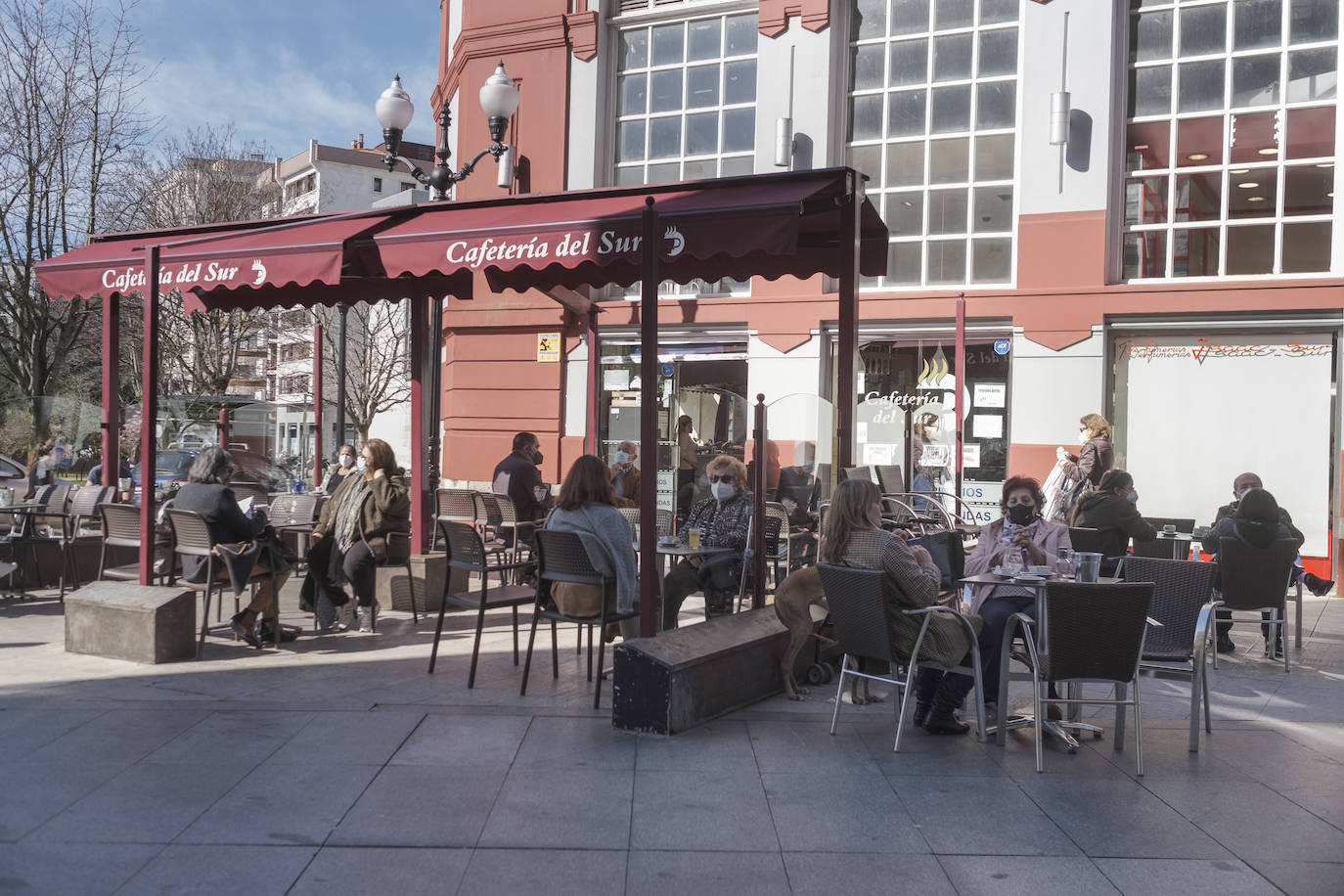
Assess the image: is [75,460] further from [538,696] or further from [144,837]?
[144,837]

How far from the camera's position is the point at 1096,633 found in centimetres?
499

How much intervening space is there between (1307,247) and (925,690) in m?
9.58

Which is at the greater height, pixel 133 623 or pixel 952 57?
pixel 952 57

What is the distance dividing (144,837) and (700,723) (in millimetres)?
2677

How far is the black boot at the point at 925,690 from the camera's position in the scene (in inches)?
225

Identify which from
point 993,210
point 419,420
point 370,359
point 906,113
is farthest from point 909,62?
point 370,359

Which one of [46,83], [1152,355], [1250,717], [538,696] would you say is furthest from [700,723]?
[46,83]

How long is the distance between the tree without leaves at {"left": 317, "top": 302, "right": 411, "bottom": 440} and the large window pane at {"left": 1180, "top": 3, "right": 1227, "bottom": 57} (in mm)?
19525

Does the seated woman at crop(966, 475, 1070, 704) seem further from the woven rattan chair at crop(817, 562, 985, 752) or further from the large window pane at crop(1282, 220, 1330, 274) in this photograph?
the large window pane at crop(1282, 220, 1330, 274)

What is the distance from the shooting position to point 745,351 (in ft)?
48.2

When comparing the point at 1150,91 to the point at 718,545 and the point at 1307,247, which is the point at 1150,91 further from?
the point at 718,545

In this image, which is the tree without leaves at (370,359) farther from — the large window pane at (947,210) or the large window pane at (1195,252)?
the large window pane at (1195,252)

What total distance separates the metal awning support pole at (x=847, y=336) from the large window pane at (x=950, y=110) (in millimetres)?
7431

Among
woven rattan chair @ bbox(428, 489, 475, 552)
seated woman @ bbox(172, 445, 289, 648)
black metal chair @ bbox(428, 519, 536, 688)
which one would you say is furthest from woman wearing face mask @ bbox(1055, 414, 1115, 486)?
seated woman @ bbox(172, 445, 289, 648)
